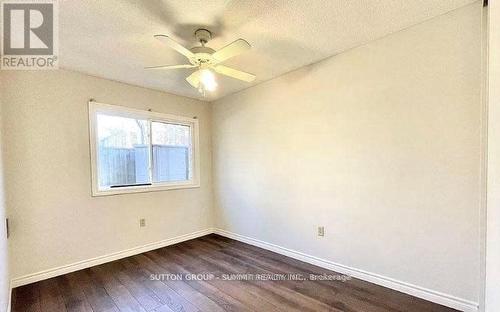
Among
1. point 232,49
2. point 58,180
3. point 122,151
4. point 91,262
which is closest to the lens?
point 232,49

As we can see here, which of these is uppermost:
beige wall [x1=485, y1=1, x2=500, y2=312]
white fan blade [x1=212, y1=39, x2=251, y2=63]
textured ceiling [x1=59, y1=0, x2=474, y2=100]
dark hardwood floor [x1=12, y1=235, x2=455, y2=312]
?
textured ceiling [x1=59, y1=0, x2=474, y2=100]

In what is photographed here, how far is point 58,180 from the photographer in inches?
107

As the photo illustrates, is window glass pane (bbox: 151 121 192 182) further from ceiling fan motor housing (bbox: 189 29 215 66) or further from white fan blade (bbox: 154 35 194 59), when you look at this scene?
white fan blade (bbox: 154 35 194 59)

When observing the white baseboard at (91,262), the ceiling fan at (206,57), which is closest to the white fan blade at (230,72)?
the ceiling fan at (206,57)

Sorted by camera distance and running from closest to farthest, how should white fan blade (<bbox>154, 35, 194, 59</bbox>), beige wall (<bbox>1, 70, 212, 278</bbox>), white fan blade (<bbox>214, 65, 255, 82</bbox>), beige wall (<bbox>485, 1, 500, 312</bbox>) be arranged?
beige wall (<bbox>485, 1, 500, 312</bbox>), white fan blade (<bbox>154, 35, 194, 59</bbox>), white fan blade (<bbox>214, 65, 255, 82</bbox>), beige wall (<bbox>1, 70, 212, 278</bbox>)

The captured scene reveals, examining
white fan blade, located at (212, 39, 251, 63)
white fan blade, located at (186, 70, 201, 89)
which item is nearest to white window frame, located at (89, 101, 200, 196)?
white fan blade, located at (186, 70, 201, 89)

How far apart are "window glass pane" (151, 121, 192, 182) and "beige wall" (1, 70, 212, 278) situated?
0.40 meters

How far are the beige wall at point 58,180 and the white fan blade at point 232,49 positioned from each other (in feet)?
6.47

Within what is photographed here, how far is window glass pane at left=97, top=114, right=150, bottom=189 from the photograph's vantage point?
3141 mm

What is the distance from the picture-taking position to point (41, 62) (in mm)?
2564

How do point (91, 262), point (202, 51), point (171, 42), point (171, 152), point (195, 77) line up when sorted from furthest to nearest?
point (171, 152)
point (91, 262)
point (195, 77)
point (202, 51)
point (171, 42)

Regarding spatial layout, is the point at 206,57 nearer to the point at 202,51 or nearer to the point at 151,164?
the point at 202,51

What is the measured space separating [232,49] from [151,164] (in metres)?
2.43

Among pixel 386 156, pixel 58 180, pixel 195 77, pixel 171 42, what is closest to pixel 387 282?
pixel 386 156
